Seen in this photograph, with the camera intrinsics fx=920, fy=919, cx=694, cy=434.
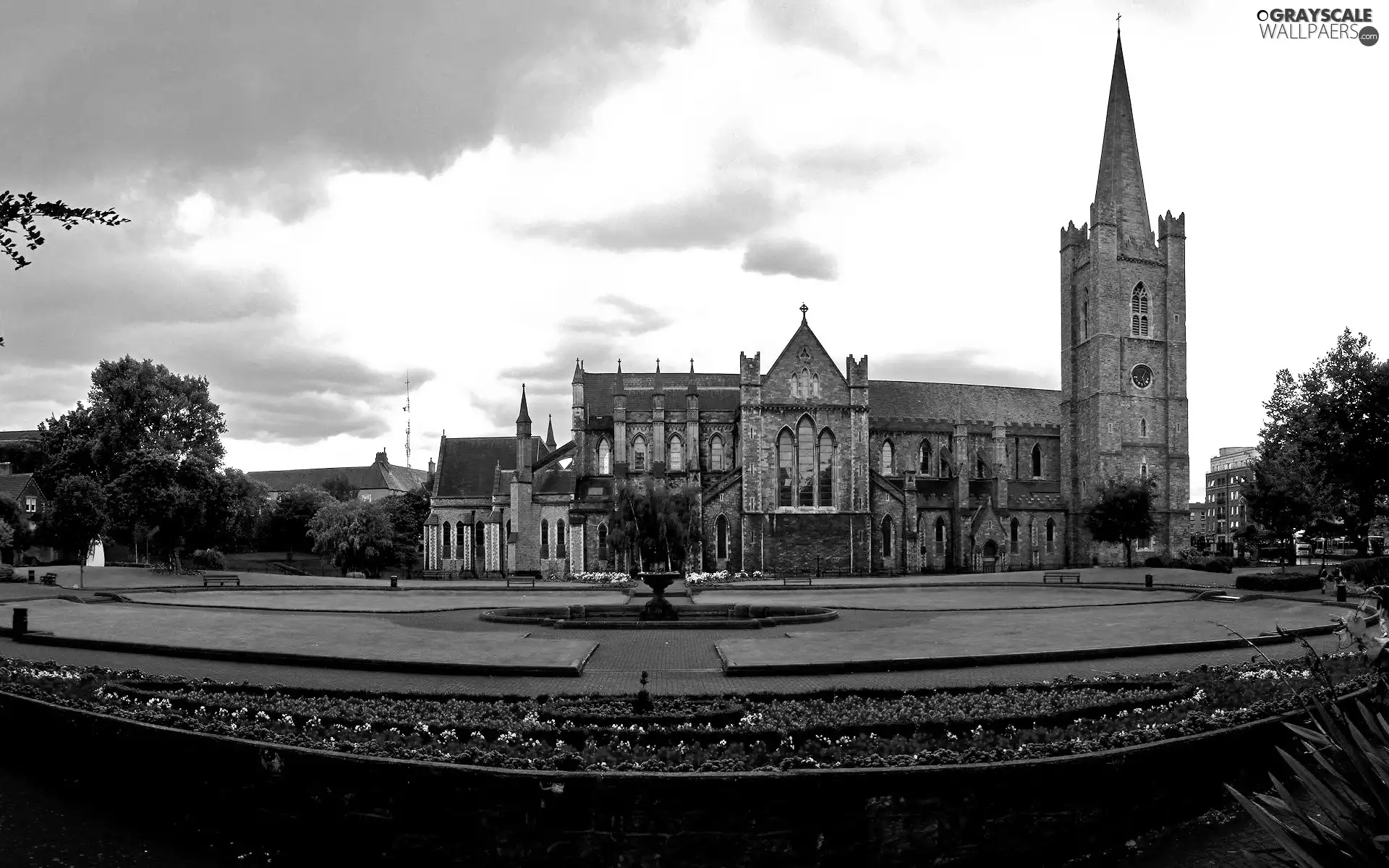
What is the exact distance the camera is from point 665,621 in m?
29.9

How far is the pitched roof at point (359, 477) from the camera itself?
135250 mm

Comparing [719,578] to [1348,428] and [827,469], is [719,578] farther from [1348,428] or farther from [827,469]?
[1348,428]

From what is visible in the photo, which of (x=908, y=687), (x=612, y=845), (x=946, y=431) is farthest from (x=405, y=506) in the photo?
(x=612, y=845)

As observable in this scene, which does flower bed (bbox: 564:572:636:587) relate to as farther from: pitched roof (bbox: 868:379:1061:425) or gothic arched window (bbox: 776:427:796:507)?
pitched roof (bbox: 868:379:1061:425)

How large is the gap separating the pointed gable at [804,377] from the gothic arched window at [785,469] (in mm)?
2689

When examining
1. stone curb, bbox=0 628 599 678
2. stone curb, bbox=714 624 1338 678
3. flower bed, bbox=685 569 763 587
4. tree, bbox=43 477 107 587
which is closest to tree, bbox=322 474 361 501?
tree, bbox=43 477 107 587

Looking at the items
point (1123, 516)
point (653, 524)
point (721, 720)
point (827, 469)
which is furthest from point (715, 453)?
point (721, 720)

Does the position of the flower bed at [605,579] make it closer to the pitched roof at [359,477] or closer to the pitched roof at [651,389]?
the pitched roof at [651,389]

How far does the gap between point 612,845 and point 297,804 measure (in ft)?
11.4

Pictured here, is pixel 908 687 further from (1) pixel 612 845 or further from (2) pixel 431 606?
(2) pixel 431 606

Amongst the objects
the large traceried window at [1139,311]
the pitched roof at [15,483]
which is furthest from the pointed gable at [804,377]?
the pitched roof at [15,483]

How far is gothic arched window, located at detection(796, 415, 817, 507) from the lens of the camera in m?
64.5

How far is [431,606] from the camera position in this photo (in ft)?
122

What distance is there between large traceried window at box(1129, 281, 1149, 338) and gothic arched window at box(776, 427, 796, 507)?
31335 mm
